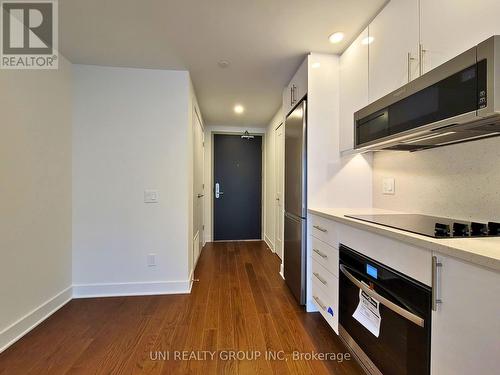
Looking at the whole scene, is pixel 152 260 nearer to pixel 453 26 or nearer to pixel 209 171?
pixel 209 171

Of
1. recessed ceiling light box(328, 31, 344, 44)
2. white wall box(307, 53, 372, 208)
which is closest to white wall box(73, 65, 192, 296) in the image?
white wall box(307, 53, 372, 208)

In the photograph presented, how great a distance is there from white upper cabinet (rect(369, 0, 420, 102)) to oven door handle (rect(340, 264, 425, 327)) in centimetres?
118

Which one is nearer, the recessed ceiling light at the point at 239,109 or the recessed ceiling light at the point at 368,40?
the recessed ceiling light at the point at 368,40

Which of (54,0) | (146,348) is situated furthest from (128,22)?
(146,348)

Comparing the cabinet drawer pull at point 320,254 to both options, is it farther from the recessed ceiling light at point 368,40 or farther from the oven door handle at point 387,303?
the recessed ceiling light at point 368,40

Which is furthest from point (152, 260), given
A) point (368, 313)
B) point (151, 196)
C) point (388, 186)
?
point (388, 186)

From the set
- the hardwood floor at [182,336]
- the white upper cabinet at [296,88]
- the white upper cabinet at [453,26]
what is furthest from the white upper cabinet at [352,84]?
the hardwood floor at [182,336]

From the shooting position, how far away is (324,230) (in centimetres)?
180

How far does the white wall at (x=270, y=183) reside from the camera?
12.8 ft

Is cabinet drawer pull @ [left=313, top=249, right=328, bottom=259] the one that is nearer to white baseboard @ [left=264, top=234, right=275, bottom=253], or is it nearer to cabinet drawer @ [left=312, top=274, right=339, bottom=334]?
cabinet drawer @ [left=312, top=274, right=339, bottom=334]

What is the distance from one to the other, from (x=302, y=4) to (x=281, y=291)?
2512 mm

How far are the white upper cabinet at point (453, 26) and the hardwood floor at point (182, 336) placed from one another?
5.91 feet

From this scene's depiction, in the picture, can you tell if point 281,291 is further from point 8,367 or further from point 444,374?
point 8,367

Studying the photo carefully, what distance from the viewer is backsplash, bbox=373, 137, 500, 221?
3.84ft
